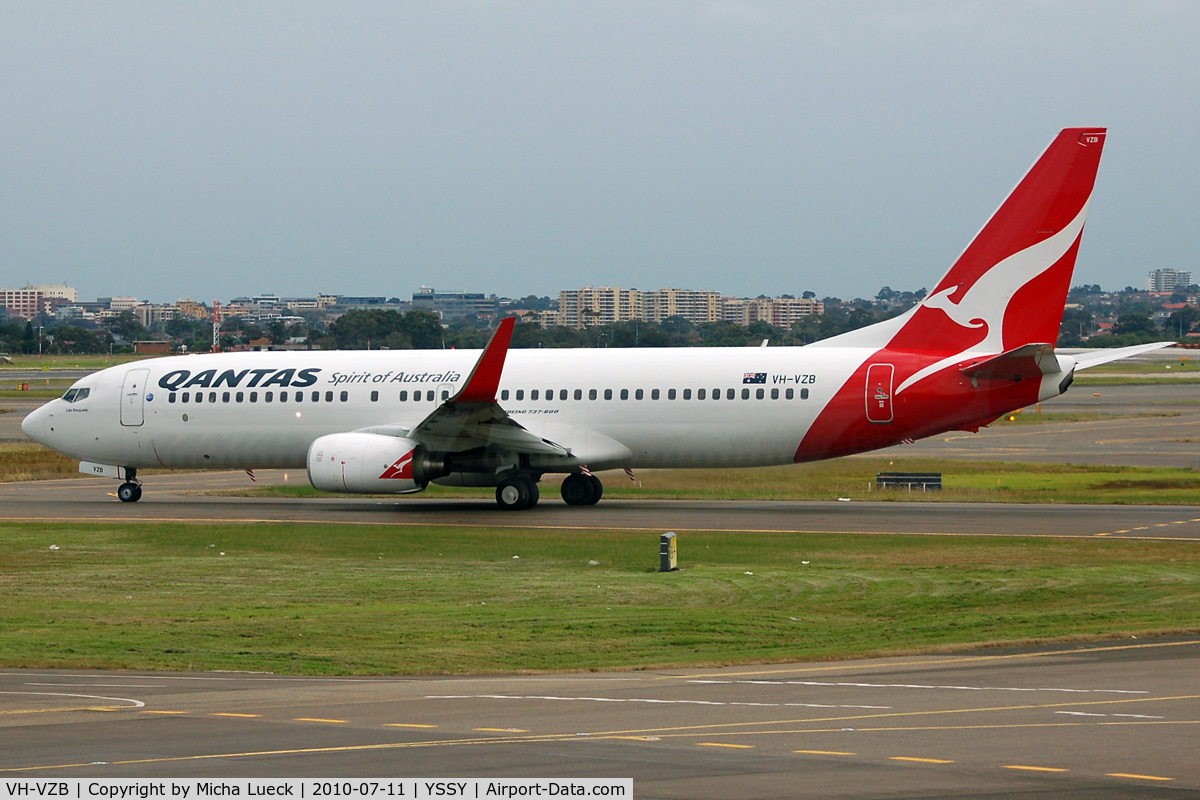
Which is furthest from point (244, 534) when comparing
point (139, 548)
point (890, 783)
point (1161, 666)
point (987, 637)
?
point (890, 783)

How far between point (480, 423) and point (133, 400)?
33.4 ft

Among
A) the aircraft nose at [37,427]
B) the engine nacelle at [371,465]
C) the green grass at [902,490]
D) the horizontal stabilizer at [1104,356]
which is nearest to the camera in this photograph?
the horizontal stabilizer at [1104,356]

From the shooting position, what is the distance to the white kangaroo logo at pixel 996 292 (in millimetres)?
31141

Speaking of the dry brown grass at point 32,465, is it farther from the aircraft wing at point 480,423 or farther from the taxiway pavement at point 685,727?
the taxiway pavement at point 685,727

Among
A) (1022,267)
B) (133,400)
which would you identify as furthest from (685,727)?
(133,400)

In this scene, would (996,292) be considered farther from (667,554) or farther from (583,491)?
(667,554)

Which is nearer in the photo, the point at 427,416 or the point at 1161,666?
the point at 1161,666

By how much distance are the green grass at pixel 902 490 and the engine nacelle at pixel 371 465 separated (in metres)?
6.19

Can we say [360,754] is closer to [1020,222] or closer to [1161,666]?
[1161,666]

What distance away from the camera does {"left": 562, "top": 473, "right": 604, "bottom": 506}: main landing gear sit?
114 feet

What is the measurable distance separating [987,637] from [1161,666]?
2775 mm

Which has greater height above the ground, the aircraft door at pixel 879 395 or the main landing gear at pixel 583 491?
the aircraft door at pixel 879 395

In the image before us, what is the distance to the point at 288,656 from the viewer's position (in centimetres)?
1619
